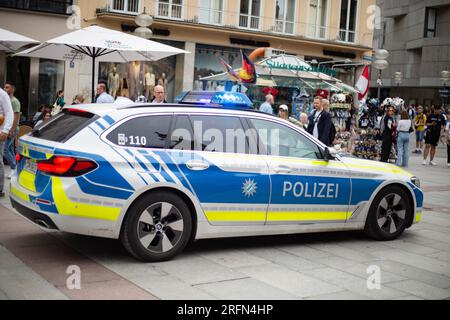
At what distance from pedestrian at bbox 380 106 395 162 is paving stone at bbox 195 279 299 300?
1336cm

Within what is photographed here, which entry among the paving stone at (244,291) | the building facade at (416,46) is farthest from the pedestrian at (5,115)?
the building facade at (416,46)

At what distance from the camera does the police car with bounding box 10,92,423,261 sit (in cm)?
567

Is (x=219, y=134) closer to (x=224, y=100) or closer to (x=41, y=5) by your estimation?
(x=224, y=100)

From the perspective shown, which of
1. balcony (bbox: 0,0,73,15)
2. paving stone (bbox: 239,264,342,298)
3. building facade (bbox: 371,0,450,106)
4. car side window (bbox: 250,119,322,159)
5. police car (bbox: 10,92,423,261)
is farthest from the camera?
building facade (bbox: 371,0,450,106)

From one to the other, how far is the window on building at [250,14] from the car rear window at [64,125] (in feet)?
83.2

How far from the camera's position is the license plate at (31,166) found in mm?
5965

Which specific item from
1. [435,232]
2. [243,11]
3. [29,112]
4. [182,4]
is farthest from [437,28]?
[435,232]

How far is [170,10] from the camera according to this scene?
28.6 m

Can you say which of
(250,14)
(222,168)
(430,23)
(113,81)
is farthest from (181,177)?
(430,23)

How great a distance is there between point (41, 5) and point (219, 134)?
19.6 meters

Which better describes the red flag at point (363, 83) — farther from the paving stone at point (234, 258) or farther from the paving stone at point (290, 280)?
the paving stone at point (290, 280)

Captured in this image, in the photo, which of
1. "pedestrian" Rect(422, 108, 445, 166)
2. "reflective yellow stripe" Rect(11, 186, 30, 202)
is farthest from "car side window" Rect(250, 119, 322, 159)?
"pedestrian" Rect(422, 108, 445, 166)

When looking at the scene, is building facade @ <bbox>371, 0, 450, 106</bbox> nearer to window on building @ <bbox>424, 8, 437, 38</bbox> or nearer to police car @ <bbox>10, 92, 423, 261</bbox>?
window on building @ <bbox>424, 8, 437, 38</bbox>
